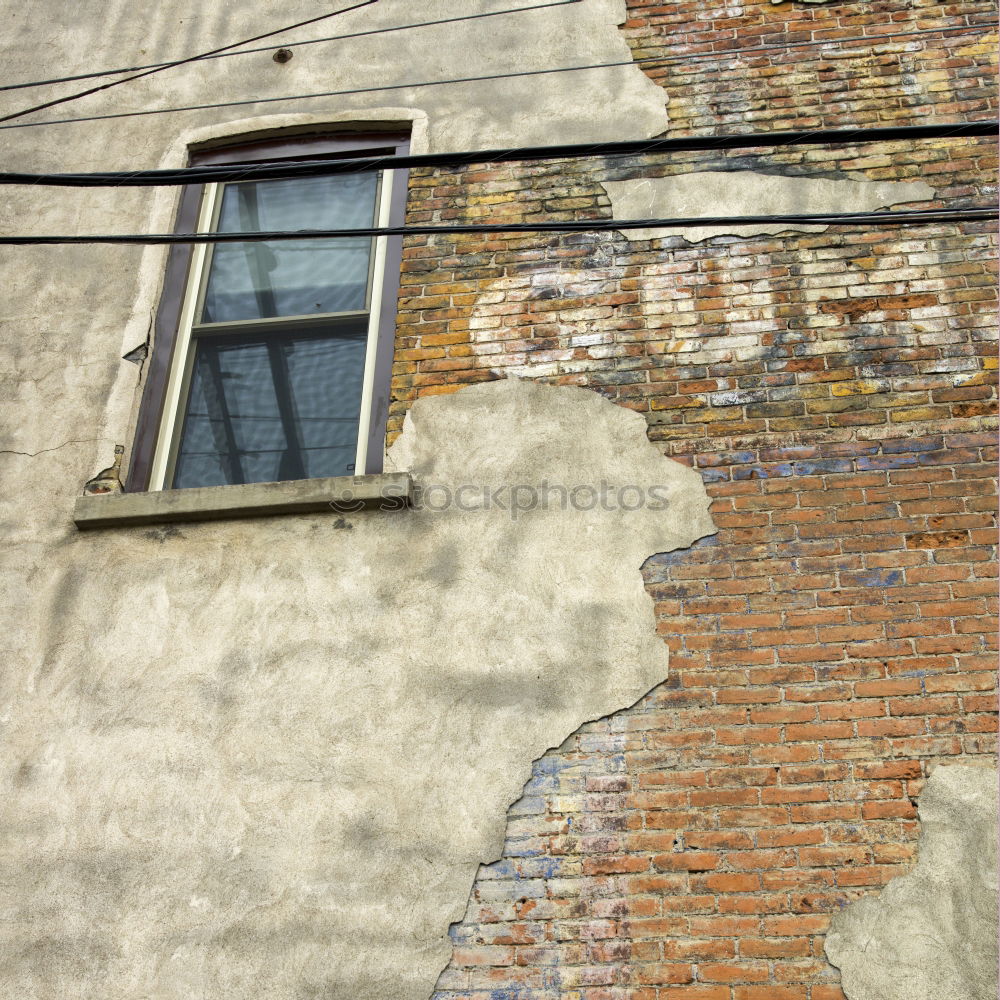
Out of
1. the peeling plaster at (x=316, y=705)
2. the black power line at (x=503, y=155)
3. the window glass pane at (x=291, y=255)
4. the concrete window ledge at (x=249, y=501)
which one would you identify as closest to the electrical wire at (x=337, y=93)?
the window glass pane at (x=291, y=255)

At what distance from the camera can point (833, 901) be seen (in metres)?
4.21

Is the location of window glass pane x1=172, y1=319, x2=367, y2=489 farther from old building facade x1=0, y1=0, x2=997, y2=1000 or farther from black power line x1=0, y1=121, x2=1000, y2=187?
black power line x1=0, y1=121, x2=1000, y2=187

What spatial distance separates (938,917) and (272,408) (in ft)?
11.9

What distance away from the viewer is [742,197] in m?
5.90

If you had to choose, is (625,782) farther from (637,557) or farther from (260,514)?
(260,514)

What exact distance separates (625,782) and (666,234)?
8.75ft

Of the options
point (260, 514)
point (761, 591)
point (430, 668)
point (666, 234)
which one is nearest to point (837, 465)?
point (761, 591)

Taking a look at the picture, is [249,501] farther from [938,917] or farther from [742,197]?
[938,917]

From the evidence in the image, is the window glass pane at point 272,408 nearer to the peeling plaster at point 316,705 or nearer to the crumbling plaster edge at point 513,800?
the peeling plaster at point 316,705

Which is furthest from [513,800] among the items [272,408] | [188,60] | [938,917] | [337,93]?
[188,60]

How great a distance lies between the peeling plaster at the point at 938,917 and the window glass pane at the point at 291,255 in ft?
11.6

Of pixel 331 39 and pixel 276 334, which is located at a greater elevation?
pixel 331 39

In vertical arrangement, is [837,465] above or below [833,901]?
above

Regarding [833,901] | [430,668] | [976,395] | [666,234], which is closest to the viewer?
[833,901]
